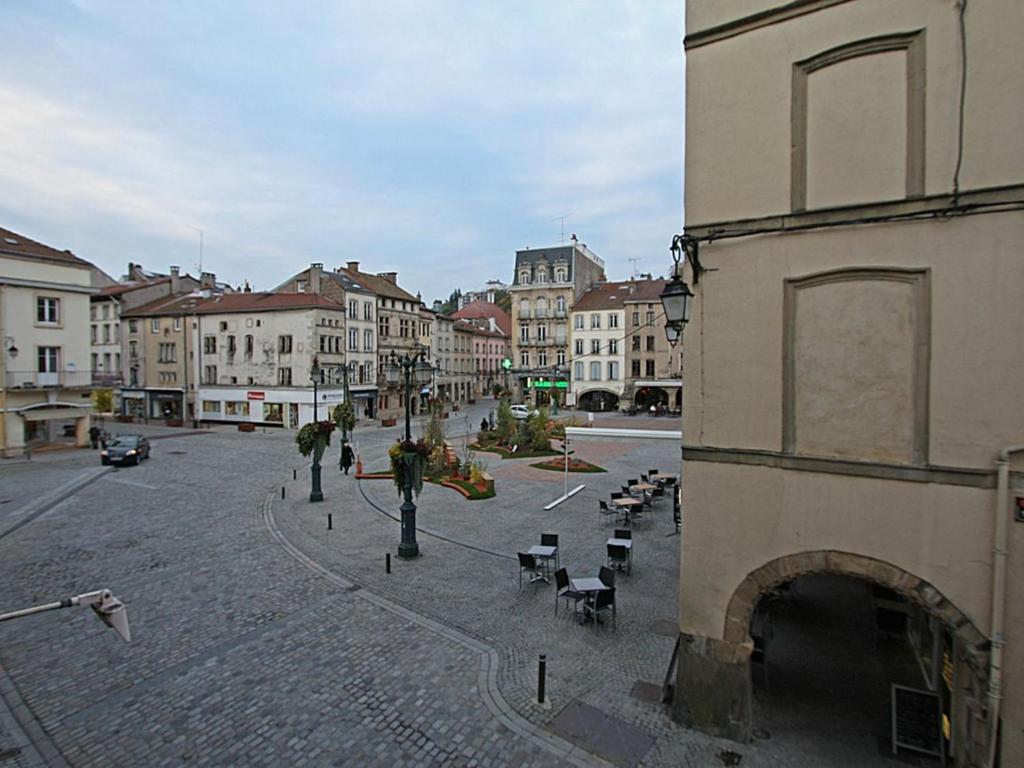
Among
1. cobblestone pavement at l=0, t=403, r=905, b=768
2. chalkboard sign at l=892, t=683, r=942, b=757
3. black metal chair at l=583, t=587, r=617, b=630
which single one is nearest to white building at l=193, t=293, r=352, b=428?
cobblestone pavement at l=0, t=403, r=905, b=768

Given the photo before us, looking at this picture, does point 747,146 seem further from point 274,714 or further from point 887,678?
point 274,714

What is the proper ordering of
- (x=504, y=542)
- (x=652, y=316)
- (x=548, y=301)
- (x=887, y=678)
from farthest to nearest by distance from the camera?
(x=548, y=301)
(x=652, y=316)
(x=504, y=542)
(x=887, y=678)

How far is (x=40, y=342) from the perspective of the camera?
92.9ft

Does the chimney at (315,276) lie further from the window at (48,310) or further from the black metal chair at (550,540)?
the black metal chair at (550,540)

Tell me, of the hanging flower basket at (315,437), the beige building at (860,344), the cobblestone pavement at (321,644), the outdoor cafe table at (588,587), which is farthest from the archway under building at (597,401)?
the beige building at (860,344)

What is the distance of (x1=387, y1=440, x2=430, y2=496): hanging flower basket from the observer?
43.1 ft

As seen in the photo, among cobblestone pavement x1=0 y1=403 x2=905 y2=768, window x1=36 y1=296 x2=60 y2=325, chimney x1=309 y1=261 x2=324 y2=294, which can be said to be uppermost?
chimney x1=309 y1=261 x2=324 y2=294

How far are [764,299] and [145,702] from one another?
9.46m

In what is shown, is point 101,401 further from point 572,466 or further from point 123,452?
point 572,466

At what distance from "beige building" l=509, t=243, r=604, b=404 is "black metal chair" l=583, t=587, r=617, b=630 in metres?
46.3

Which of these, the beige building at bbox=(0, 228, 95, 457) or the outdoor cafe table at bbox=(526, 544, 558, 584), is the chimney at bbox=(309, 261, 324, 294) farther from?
the outdoor cafe table at bbox=(526, 544, 558, 584)

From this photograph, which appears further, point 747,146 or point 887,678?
point 887,678

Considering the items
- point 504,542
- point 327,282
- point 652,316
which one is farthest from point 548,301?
point 504,542

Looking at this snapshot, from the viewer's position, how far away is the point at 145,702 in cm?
727
